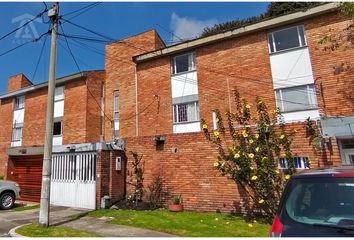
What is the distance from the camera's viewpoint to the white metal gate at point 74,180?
13.5m

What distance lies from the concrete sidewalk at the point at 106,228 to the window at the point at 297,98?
906cm

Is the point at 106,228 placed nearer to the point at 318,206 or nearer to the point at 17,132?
the point at 318,206

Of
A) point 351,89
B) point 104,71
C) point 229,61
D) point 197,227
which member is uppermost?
point 104,71

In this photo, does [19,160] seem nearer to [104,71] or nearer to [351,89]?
[104,71]

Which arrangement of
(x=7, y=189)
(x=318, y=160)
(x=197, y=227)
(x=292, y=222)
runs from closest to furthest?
(x=292, y=222)
(x=197, y=227)
(x=318, y=160)
(x=7, y=189)

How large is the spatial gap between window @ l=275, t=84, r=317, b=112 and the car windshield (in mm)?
11494

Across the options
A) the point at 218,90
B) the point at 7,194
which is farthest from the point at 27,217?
the point at 218,90

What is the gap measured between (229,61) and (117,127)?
8774 millimetres

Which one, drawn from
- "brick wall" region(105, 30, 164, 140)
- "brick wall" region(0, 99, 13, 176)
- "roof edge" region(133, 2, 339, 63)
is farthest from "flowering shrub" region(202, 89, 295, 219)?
"brick wall" region(0, 99, 13, 176)

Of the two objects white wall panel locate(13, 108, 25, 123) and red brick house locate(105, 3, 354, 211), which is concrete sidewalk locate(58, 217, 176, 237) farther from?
white wall panel locate(13, 108, 25, 123)

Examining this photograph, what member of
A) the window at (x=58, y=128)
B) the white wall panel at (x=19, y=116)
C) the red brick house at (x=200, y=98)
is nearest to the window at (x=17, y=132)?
the white wall panel at (x=19, y=116)

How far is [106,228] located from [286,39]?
39.8 ft

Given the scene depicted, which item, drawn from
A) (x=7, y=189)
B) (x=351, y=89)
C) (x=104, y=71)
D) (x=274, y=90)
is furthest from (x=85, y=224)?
(x=104, y=71)

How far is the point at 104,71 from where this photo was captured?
77.2 feet
